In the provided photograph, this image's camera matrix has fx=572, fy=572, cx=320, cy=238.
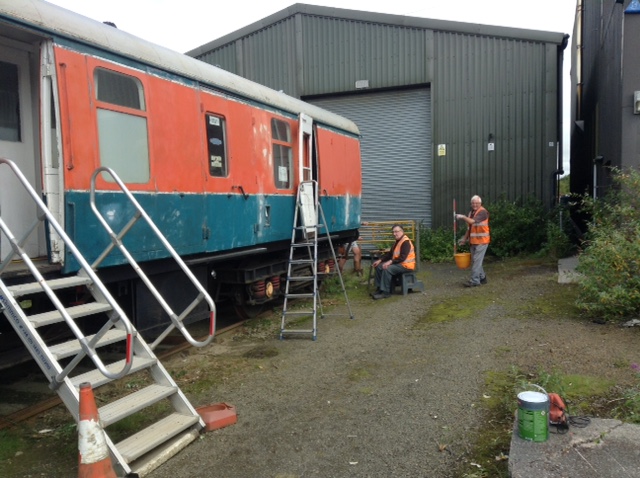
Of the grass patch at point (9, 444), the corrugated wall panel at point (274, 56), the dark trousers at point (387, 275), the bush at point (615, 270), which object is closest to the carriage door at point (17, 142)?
the grass patch at point (9, 444)

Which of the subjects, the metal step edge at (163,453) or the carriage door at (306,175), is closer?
the metal step edge at (163,453)

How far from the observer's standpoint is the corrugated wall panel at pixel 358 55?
631 inches

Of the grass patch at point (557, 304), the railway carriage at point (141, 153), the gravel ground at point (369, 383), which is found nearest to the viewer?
the gravel ground at point (369, 383)

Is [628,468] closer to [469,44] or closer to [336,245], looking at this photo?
[336,245]

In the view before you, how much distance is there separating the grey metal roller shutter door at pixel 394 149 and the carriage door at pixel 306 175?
729 cm

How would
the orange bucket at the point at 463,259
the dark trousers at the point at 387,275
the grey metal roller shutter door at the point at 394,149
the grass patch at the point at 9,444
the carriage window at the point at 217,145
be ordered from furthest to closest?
the grey metal roller shutter door at the point at 394,149 → the orange bucket at the point at 463,259 → the dark trousers at the point at 387,275 → the carriage window at the point at 217,145 → the grass patch at the point at 9,444

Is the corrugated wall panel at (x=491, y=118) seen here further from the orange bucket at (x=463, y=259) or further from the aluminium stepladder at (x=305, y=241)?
the aluminium stepladder at (x=305, y=241)

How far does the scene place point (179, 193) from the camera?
6.25m

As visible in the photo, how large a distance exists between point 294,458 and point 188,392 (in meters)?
1.78

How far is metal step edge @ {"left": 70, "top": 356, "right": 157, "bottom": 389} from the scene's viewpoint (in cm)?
397

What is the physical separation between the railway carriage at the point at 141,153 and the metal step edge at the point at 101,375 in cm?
104

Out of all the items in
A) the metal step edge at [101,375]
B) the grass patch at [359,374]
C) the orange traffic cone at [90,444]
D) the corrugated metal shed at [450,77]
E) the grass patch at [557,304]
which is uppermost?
the corrugated metal shed at [450,77]

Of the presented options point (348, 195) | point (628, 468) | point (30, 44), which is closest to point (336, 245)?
point (348, 195)

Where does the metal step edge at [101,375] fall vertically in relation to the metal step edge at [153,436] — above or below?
above
